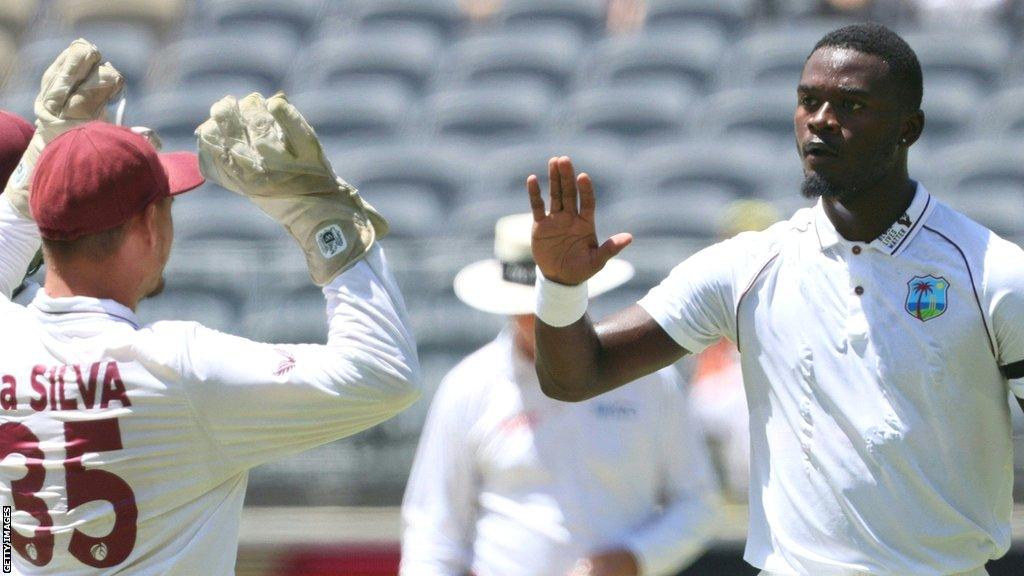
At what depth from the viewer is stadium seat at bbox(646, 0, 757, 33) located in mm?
9492

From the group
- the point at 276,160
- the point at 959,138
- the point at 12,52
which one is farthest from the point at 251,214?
the point at 276,160

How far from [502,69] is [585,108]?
0.69 meters

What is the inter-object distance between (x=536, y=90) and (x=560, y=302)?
6735 millimetres

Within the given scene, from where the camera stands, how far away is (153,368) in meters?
2.37

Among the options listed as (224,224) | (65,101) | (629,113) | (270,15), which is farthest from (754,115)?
(65,101)

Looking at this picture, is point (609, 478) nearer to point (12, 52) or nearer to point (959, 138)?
point (959, 138)

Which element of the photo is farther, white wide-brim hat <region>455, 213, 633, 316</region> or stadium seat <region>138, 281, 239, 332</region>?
stadium seat <region>138, 281, 239, 332</region>

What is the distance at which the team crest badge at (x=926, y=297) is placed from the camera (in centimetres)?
257

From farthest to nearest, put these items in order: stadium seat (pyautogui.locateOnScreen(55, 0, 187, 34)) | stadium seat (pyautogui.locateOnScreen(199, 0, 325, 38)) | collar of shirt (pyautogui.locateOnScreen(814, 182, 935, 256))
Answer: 1. stadium seat (pyautogui.locateOnScreen(55, 0, 187, 34))
2. stadium seat (pyautogui.locateOnScreen(199, 0, 325, 38))
3. collar of shirt (pyautogui.locateOnScreen(814, 182, 935, 256))

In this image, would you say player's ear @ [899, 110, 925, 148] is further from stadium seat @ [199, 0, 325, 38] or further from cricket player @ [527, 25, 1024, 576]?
stadium seat @ [199, 0, 325, 38]

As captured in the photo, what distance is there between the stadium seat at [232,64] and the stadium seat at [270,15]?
121 millimetres

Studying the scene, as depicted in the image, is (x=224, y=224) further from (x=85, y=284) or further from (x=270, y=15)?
(x=85, y=284)

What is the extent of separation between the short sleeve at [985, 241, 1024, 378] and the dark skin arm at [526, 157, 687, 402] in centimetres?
58

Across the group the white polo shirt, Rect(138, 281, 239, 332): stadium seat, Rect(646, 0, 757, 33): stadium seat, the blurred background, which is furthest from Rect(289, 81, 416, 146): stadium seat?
the white polo shirt
